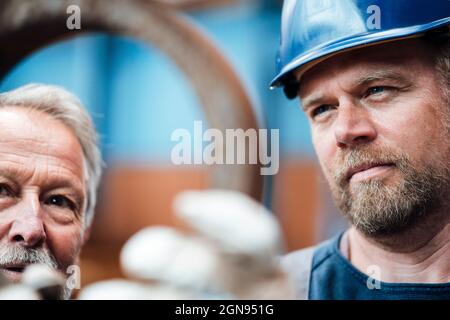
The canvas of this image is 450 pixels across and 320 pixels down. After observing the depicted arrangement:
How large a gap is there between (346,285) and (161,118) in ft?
3.04

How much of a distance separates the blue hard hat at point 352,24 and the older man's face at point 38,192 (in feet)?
2.65

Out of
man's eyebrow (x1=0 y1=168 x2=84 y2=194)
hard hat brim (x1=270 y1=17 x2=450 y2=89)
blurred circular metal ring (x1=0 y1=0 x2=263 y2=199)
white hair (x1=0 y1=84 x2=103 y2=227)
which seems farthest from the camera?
blurred circular metal ring (x1=0 y1=0 x2=263 y2=199)

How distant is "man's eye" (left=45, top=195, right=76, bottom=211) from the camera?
1.94m

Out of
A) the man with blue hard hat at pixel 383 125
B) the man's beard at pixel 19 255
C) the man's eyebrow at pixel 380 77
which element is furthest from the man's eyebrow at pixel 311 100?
the man's beard at pixel 19 255

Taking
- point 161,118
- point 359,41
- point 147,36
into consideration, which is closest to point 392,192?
point 359,41

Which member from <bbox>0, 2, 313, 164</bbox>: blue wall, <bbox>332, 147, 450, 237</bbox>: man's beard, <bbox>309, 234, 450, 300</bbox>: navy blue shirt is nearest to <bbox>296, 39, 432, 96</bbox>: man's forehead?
<bbox>332, 147, 450, 237</bbox>: man's beard

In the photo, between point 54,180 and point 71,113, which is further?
point 71,113

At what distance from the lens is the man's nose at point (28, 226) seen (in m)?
1.87

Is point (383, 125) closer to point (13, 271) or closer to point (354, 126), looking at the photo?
point (354, 126)

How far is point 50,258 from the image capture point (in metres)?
1.91

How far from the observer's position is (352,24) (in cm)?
175

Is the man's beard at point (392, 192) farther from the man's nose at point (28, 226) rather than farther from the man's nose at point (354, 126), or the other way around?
the man's nose at point (28, 226)

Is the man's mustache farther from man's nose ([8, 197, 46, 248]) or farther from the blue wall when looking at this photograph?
the blue wall
